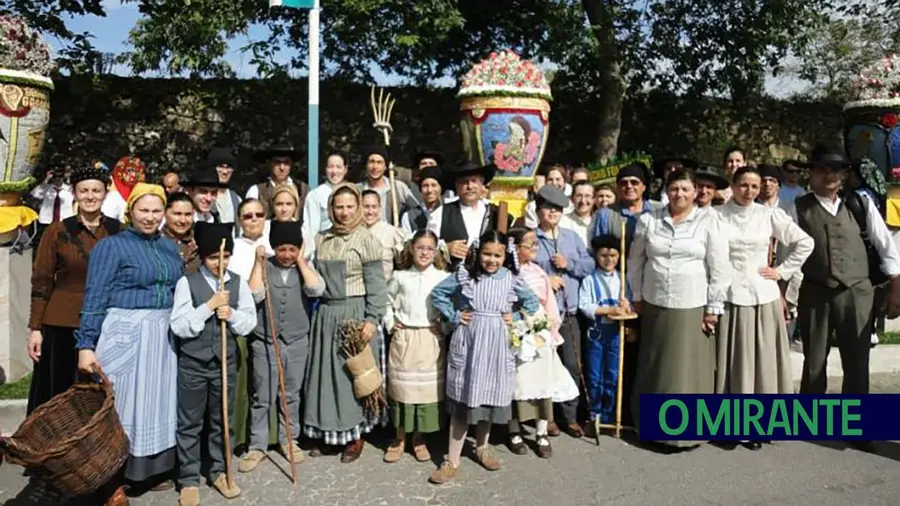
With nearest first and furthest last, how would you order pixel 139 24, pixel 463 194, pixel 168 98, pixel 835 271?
pixel 835 271
pixel 463 194
pixel 139 24
pixel 168 98

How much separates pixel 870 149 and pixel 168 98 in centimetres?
816

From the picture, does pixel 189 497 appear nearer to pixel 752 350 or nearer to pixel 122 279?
pixel 122 279

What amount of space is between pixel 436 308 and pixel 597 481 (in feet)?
4.34

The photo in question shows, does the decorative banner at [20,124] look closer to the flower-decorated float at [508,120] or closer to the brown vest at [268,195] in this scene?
the brown vest at [268,195]

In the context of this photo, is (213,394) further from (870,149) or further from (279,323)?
(870,149)

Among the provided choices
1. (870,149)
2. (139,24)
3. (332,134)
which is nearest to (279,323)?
(139,24)

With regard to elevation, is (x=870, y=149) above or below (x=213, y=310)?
above

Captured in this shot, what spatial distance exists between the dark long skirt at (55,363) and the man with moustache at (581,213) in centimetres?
312

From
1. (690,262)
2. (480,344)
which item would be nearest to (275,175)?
(480,344)

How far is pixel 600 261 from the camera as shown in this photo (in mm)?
4730

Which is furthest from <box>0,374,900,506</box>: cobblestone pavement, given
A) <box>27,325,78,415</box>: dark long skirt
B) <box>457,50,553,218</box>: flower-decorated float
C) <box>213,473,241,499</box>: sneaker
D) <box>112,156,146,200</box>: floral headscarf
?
<box>112,156,146,200</box>: floral headscarf

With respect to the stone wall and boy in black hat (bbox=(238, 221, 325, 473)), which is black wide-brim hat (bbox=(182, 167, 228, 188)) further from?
the stone wall

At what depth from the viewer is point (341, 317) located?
420cm

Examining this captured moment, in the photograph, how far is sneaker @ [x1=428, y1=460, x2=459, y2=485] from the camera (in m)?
3.91
